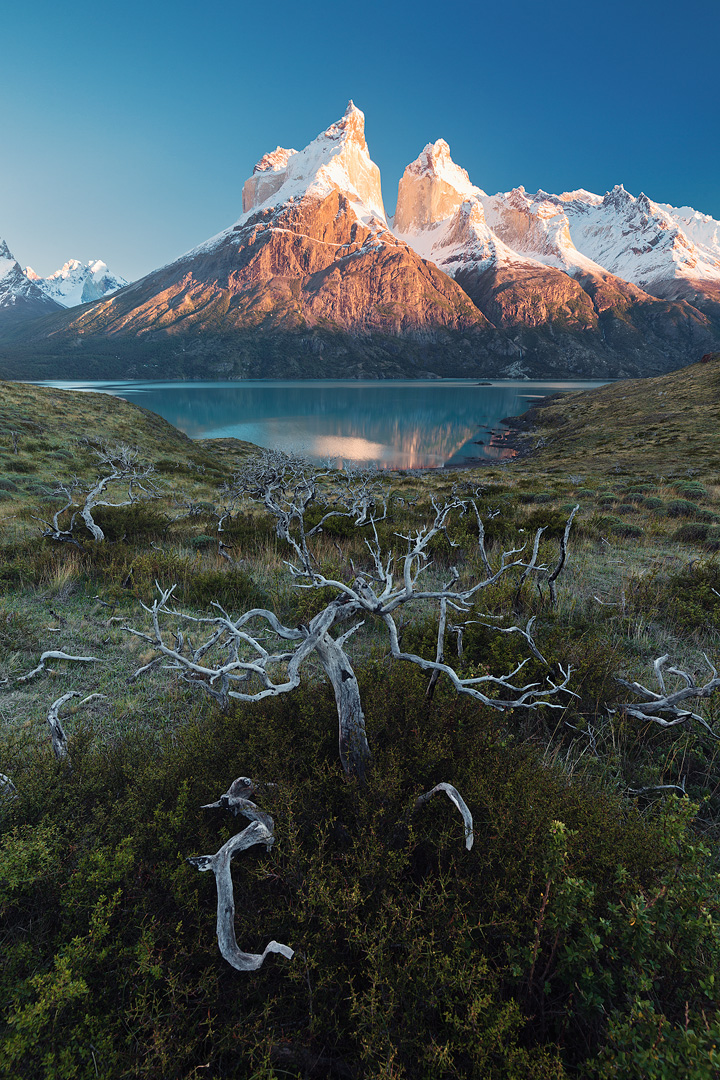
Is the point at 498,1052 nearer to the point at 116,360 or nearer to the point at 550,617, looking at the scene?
the point at 550,617

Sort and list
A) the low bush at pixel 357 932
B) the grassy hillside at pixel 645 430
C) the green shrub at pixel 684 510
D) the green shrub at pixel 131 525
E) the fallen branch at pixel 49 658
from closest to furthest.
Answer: the low bush at pixel 357 932 → the fallen branch at pixel 49 658 → the green shrub at pixel 131 525 → the green shrub at pixel 684 510 → the grassy hillside at pixel 645 430

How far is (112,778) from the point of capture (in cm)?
262

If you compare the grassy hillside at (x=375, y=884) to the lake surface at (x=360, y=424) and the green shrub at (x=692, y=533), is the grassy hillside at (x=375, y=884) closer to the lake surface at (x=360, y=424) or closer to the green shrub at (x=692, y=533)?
the green shrub at (x=692, y=533)

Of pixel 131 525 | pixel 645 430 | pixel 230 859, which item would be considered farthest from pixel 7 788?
pixel 645 430

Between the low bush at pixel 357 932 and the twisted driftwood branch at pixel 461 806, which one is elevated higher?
the twisted driftwood branch at pixel 461 806

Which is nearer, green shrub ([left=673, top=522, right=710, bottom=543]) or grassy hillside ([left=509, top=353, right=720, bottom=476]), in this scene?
green shrub ([left=673, top=522, right=710, bottom=543])

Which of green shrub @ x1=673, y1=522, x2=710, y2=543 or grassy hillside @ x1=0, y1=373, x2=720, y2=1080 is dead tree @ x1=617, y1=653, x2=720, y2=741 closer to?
grassy hillside @ x1=0, y1=373, x2=720, y2=1080

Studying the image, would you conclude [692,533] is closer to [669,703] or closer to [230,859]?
[669,703]

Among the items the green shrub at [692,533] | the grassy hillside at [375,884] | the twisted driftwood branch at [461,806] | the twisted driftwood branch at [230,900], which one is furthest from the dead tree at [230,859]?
the green shrub at [692,533]

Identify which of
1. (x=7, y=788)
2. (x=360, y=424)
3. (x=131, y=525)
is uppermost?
(x=360, y=424)

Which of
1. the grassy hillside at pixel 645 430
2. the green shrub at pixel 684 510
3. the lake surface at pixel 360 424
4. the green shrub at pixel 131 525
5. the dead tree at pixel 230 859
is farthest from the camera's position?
the lake surface at pixel 360 424

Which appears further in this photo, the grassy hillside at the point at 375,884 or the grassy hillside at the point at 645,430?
the grassy hillside at the point at 645,430

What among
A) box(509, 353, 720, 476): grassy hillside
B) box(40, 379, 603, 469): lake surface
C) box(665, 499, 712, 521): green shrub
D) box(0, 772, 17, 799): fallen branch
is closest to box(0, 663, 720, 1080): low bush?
box(0, 772, 17, 799): fallen branch

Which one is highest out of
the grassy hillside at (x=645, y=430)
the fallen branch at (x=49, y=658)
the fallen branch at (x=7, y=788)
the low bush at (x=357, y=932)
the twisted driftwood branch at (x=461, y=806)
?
the grassy hillside at (x=645, y=430)
